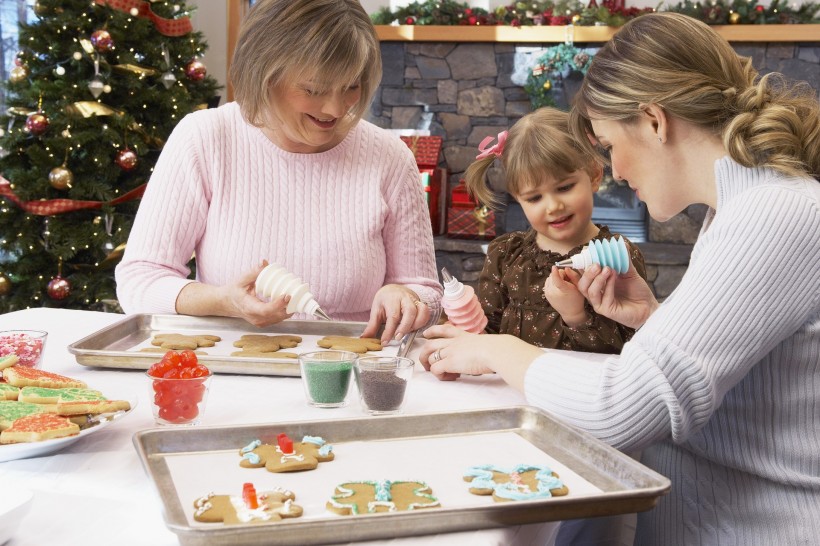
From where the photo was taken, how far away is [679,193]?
4.55ft

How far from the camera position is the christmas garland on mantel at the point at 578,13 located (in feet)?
17.4

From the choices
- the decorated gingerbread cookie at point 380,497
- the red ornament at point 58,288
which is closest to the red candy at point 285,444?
the decorated gingerbread cookie at point 380,497

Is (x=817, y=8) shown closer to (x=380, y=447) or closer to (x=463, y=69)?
(x=463, y=69)

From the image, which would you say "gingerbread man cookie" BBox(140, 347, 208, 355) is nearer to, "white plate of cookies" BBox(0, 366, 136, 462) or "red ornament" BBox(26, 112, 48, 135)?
"white plate of cookies" BBox(0, 366, 136, 462)

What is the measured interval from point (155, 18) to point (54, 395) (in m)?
3.61

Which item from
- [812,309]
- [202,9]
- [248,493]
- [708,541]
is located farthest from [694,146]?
[202,9]

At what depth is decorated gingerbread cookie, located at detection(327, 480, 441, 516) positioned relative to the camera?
861mm

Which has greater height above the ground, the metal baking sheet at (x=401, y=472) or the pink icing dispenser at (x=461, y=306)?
the pink icing dispenser at (x=461, y=306)

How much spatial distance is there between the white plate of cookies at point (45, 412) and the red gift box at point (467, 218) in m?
4.65

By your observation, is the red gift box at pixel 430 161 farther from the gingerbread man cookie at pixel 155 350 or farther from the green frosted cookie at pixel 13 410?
the green frosted cookie at pixel 13 410

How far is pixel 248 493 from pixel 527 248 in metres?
1.76

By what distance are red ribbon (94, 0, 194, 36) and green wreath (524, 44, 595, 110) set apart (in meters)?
2.32

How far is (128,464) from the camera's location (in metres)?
1.04

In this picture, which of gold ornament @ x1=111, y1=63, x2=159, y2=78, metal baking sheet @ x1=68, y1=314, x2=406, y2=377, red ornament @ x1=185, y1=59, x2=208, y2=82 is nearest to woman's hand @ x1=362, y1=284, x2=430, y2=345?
metal baking sheet @ x1=68, y1=314, x2=406, y2=377
